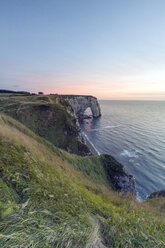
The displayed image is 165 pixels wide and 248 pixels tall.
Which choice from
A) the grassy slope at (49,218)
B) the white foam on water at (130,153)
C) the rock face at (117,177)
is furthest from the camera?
the white foam on water at (130,153)

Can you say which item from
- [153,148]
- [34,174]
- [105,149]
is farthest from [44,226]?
[153,148]

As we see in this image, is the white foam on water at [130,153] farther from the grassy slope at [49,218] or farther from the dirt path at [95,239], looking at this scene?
the dirt path at [95,239]

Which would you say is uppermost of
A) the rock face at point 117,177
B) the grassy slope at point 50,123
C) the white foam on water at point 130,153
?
the grassy slope at point 50,123

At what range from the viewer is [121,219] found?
306 cm

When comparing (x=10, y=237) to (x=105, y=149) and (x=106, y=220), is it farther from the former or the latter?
(x=105, y=149)

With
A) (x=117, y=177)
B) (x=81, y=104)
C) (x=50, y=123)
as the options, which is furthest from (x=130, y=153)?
(x=81, y=104)

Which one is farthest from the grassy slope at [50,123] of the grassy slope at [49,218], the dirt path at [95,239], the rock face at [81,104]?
the rock face at [81,104]

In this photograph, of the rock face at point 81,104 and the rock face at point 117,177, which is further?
the rock face at point 81,104

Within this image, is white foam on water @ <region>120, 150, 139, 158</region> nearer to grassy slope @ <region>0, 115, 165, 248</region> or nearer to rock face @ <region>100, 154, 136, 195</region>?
rock face @ <region>100, 154, 136, 195</region>

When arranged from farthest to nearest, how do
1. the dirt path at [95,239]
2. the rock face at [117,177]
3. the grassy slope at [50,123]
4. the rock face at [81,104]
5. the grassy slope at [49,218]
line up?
the rock face at [81,104] < the grassy slope at [50,123] < the rock face at [117,177] < the dirt path at [95,239] < the grassy slope at [49,218]

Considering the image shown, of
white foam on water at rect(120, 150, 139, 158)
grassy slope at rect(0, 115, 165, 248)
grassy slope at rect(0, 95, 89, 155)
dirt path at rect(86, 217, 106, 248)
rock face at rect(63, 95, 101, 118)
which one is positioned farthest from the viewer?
rock face at rect(63, 95, 101, 118)

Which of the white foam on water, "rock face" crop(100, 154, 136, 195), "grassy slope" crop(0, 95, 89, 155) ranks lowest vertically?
the white foam on water

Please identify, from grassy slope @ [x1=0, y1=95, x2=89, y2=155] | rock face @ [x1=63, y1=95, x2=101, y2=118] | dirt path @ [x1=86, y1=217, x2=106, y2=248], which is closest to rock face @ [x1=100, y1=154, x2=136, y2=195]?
grassy slope @ [x1=0, y1=95, x2=89, y2=155]

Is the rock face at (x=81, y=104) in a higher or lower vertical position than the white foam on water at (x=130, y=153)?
higher
